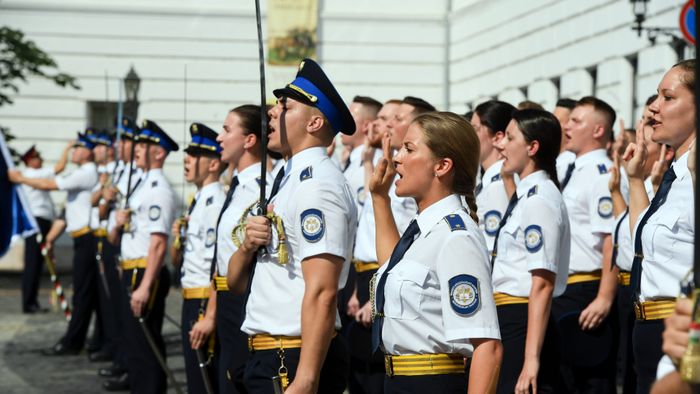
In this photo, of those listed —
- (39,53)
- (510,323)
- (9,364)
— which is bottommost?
(9,364)

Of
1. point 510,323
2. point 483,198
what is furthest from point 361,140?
point 510,323

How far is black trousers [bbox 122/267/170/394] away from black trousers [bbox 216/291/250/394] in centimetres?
255

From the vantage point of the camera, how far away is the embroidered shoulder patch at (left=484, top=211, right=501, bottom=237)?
290 inches

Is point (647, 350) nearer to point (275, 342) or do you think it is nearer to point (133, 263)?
point (275, 342)

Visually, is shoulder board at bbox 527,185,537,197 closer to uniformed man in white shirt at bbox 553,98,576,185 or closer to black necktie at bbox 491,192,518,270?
black necktie at bbox 491,192,518,270

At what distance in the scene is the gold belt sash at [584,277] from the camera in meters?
7.89

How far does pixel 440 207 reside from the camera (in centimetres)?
448

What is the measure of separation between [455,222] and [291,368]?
1158 mm

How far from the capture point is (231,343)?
6.44m

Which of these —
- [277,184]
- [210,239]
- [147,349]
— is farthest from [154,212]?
[277,184]

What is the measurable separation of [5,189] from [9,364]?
4309 mm

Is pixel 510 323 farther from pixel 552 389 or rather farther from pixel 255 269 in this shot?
pixel 255 269

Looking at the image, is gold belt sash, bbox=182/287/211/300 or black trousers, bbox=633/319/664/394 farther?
gold belt sash, bbox=182/287/211/300

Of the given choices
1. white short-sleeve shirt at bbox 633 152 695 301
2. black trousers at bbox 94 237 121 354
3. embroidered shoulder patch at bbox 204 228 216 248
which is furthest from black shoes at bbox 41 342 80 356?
white short-sleeve shirt at bbox 633 152 695 301
